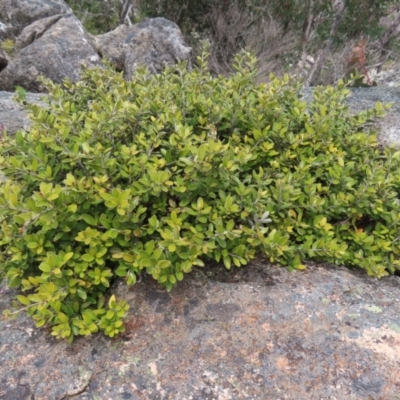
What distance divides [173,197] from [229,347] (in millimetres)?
756

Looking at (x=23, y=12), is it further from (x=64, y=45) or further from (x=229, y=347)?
(x=229, y=347)

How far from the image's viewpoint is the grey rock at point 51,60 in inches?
244

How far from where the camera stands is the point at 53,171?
191cm

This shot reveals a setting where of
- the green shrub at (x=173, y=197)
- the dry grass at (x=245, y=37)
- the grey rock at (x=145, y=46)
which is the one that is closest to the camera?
the green shrub at (x=173, y=197)

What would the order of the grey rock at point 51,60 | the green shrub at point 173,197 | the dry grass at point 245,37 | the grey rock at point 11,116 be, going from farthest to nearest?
the dry grass at point 245,37 < the grey rock at point 51,60 < the grey rock at point 11,116 < the green shrub at point 173,197

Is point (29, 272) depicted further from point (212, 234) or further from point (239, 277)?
point (239, 277)

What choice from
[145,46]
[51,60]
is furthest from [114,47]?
[51,60]

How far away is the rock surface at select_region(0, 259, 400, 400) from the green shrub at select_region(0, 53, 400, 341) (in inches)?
4.3

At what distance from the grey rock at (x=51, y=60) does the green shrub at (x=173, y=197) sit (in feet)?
14.5

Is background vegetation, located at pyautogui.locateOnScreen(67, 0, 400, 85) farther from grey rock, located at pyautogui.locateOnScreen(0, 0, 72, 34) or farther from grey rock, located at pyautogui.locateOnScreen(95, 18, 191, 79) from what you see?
grey rock, located at pyautogui.locateOnScreen(0, 0, 72, 34)

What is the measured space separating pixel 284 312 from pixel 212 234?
484 mm

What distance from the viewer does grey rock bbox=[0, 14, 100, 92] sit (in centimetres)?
620

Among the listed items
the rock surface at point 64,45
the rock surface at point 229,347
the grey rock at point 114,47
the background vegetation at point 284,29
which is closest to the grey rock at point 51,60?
the rock surface at point 64,45

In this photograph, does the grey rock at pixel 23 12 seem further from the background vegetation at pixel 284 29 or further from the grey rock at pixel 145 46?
the background vegetation at pixel 284 29
